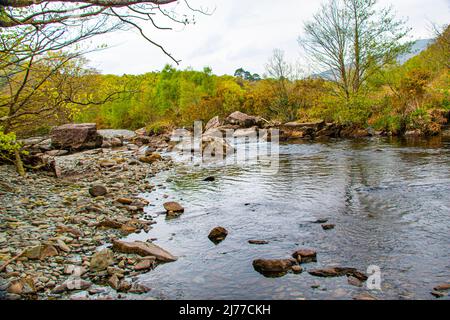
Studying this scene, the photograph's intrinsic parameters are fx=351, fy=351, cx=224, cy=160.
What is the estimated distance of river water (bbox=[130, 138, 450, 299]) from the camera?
14.9 ft

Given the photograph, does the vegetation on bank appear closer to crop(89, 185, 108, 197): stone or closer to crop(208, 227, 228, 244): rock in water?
crop(89, 185, 108, 197): stone

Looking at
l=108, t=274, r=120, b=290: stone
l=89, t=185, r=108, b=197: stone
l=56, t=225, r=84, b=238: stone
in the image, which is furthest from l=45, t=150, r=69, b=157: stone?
l=108, t=274, r=120, b=290: stone

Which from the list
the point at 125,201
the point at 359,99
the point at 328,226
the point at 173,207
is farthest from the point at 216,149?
the point at 328,226

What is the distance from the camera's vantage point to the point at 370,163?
13.0m

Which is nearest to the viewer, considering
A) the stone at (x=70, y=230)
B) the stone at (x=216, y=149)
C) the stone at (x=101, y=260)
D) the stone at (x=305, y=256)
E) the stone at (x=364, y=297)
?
the stone at (x=364, y=297)

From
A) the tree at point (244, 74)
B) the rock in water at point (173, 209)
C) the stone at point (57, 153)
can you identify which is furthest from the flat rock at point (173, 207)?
the tree at point (244, 74)

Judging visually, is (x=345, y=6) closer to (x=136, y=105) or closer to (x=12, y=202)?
(x=12, y=202)

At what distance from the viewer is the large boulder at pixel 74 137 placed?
2175 cm

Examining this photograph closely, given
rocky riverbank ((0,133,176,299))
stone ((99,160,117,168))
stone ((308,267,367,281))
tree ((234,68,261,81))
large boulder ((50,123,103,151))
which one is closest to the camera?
rocky riverbank ((0,133,176,299))

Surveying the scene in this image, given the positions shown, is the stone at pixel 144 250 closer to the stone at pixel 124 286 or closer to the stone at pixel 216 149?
the stone at pixel 124 286

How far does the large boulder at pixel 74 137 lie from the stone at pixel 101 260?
18575 millimetres

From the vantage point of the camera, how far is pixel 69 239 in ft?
19.7
